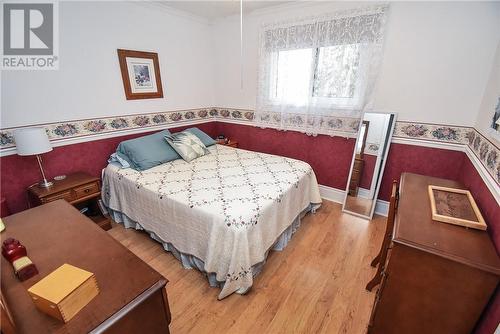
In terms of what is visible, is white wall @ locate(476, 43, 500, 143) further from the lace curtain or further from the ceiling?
the ceiling

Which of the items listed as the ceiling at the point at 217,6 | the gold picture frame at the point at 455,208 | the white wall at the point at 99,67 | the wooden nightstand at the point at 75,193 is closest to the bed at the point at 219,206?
the wooden nightstand at the point at 75,193

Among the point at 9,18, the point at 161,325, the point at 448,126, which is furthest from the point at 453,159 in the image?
the point at 9,18

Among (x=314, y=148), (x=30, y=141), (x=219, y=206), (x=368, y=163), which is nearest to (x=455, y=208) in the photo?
(x=368, y=163)

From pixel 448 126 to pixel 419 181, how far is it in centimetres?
88

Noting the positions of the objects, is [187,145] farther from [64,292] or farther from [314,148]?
[64,292]

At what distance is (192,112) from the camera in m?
3.42

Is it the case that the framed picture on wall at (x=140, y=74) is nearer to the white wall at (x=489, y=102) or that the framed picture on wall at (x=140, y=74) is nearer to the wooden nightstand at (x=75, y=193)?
the wooden nightstand at (x=75, y=193)

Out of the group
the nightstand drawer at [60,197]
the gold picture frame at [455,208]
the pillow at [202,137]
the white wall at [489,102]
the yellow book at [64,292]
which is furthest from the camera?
the pillow at [202,137]

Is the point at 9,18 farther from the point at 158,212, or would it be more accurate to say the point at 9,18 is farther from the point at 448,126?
the point at 448,126

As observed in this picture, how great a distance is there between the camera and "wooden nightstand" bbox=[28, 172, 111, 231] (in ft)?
6.43

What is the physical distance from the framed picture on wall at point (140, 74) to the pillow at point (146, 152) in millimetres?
576

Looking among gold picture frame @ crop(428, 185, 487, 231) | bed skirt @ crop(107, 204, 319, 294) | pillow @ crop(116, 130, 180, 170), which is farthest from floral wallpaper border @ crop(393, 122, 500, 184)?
pillow @ crop(116, 130, 180, 170)

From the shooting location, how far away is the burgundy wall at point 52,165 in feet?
6.53

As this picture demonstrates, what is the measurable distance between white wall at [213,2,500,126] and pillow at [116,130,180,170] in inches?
89.7
